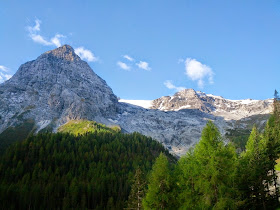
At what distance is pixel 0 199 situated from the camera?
294 feet

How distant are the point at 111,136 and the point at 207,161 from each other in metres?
176

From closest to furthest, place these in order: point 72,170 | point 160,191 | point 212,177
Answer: point 212,177
point 160,191
point 72,170

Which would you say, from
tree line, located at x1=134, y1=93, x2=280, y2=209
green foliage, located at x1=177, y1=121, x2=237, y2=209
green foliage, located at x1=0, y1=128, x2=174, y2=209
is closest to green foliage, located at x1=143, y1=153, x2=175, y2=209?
tree line, located at x1=134, y1=93, x2=280, y2=209

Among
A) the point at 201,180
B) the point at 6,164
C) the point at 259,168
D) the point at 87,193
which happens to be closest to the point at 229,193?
the point at 201,180

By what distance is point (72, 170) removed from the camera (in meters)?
130

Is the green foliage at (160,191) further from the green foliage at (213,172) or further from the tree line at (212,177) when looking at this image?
the green foliage at (213,172)

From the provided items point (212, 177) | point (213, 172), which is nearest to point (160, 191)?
point (212, 177)

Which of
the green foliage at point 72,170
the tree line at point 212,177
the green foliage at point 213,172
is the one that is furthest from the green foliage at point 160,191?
the green foliage at point 72,170

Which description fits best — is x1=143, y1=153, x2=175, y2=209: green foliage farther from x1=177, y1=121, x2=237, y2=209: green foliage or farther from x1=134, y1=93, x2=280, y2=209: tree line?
x1=177, y1=121, x2=237, y2=209: green foliage

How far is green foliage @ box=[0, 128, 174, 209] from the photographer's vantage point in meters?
97.2

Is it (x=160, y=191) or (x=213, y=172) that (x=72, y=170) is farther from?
(x=213, y=172)

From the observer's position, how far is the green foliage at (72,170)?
97238 millimetres

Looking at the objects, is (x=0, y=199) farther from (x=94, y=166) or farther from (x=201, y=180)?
(x=201, y=180)

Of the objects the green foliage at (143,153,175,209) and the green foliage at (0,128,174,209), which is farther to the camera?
the green foliage at (0,128,174,209)
